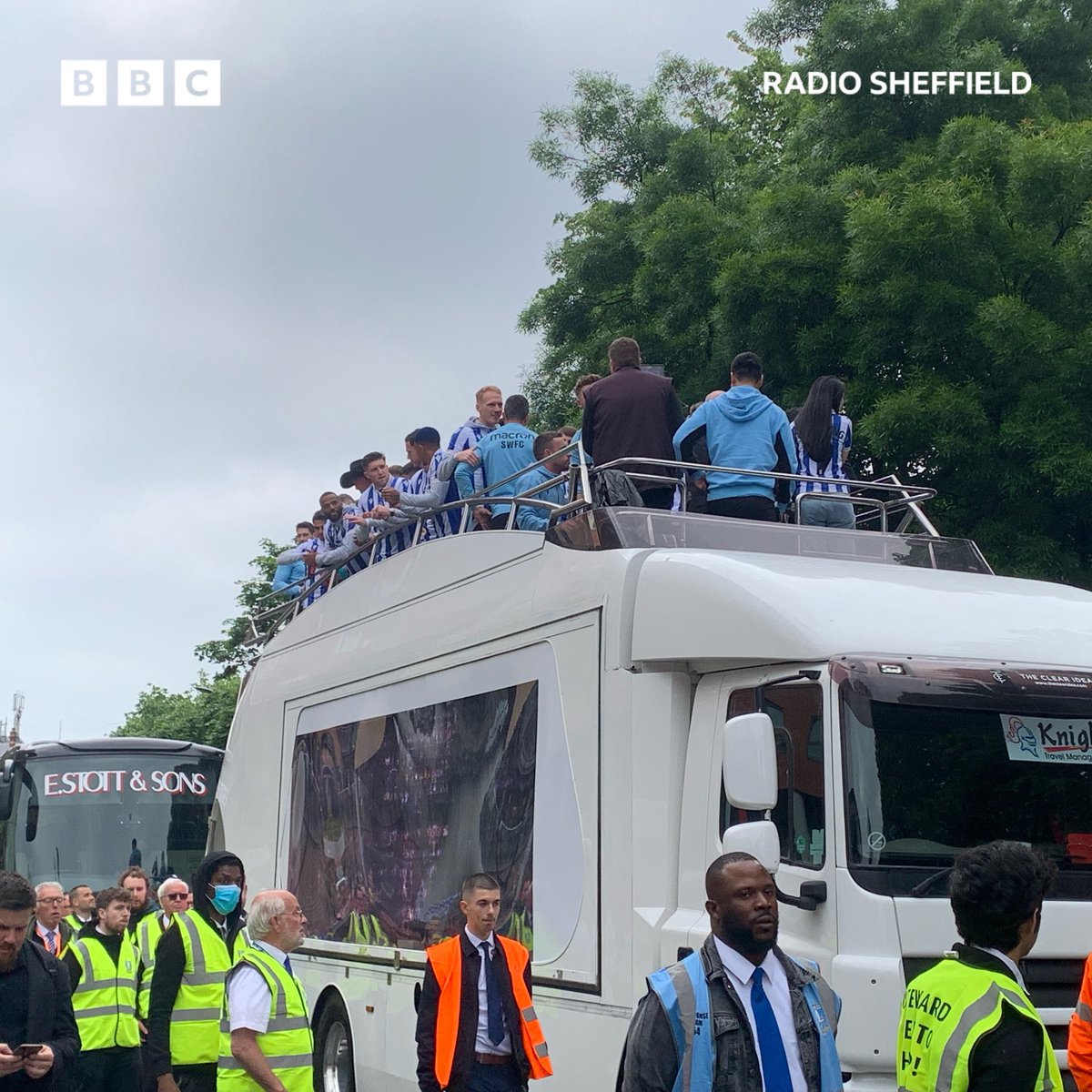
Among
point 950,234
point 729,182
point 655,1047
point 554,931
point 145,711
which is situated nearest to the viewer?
point 655,1047

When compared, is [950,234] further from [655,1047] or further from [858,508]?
[655,1047]

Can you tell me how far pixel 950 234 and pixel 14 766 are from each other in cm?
1107

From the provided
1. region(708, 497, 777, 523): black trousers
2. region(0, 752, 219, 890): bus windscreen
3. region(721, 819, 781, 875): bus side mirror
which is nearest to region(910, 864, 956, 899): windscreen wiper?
region(721, 819, 781, 875): bus side mirror

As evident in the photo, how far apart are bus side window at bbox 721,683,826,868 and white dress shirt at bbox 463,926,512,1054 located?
1216 mm

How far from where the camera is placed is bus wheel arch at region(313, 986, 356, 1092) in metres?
10.3

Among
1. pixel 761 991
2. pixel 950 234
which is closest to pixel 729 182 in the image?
pixel 950 234

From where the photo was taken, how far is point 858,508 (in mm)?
10609

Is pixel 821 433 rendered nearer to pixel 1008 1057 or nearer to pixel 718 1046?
pixel 718 1046

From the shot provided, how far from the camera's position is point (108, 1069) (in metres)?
9.38

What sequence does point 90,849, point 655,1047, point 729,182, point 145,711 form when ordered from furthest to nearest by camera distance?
point 145,711, point 729,182, point 90,849, point 655,1047

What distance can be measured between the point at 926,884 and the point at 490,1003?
1.87 m

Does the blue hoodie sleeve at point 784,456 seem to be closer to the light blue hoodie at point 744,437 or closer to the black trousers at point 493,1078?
the light blue hoodie at point 744,437

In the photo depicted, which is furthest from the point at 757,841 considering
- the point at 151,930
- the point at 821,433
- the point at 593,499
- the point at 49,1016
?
the point at 151,930

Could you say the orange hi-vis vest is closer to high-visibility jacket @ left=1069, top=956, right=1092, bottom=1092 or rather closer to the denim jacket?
high-visibility jacket @ left=1069, top=956, right=1092, bottom=1092
